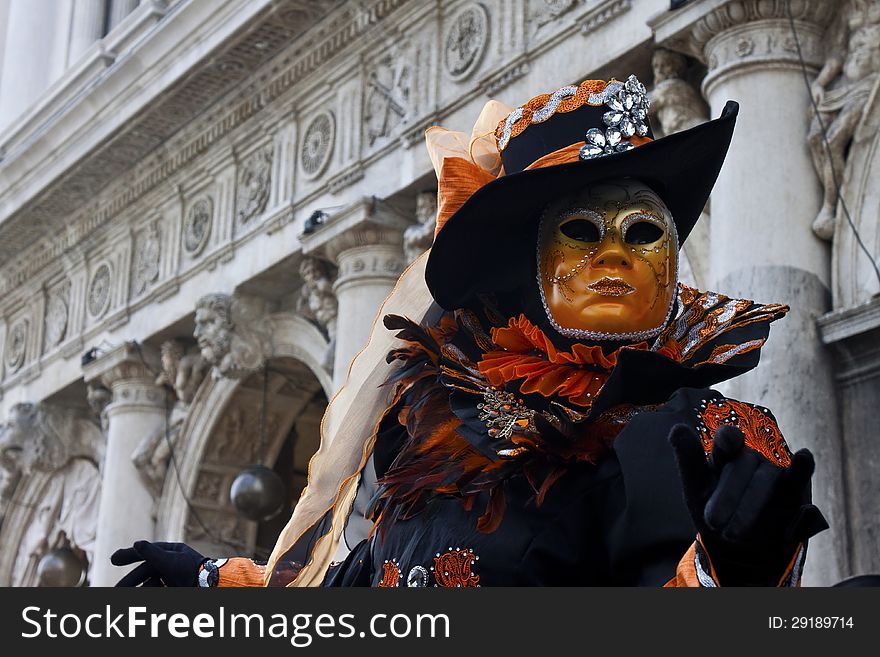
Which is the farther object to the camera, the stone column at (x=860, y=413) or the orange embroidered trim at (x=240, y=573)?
the stone column at (x=860, y=413)

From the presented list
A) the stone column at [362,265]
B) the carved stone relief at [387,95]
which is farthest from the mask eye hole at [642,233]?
the carved stone relief at [387,95]

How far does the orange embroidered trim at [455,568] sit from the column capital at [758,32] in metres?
4.86

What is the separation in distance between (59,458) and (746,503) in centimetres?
1243

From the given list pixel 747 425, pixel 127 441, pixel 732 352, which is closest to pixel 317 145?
pixel 127 441

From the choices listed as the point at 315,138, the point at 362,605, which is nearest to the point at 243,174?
the point at 315,138

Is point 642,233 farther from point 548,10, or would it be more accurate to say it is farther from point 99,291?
point 99,291

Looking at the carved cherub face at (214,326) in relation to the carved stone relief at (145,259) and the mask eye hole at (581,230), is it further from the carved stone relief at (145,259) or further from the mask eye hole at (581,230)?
the mask eye hole at (581,230)

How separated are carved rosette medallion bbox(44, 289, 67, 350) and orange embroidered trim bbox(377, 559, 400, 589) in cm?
1144

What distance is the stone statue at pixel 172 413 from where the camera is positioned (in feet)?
39.9

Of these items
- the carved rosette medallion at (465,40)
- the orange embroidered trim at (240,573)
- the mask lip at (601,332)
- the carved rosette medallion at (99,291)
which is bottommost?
the orange embroidered trim at (240,573)

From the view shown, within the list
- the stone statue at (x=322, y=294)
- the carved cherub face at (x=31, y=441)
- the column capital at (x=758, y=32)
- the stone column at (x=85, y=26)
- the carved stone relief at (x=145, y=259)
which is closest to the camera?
the column capital at (x=758, y=32)

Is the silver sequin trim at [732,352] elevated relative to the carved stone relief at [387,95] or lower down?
lower down

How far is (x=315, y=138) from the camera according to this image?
10.8 m

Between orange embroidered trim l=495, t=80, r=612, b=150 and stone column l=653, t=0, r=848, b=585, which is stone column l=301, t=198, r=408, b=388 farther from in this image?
orange embroidered trim l=495, t=80, r=612, b=150
